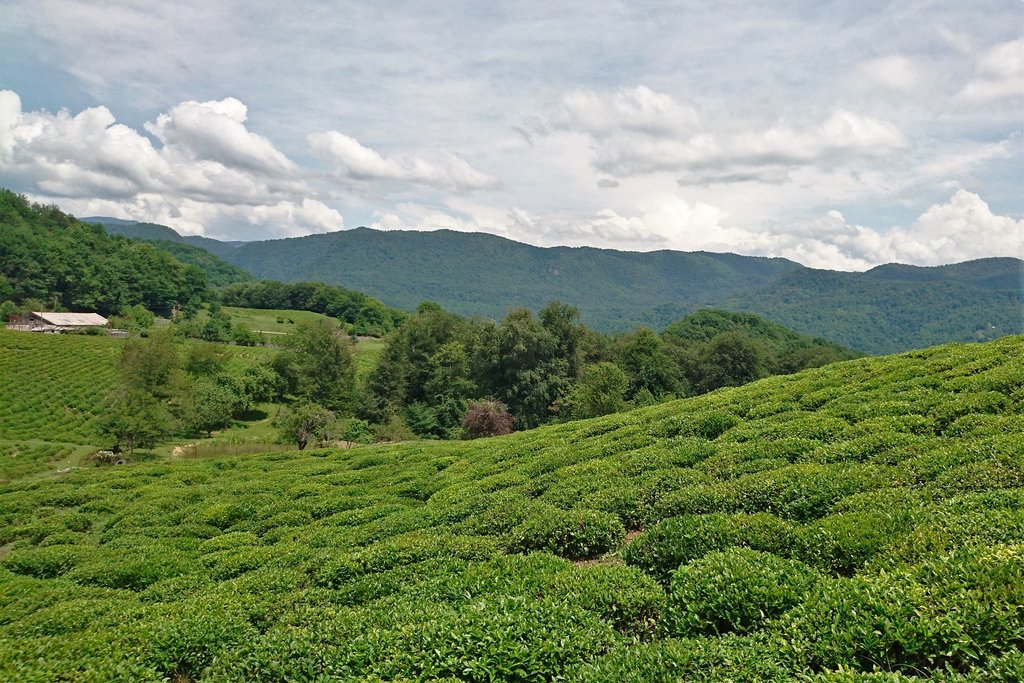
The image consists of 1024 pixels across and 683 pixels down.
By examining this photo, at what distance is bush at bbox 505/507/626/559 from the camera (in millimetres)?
11312

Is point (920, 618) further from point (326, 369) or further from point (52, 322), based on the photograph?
point (52, 322)

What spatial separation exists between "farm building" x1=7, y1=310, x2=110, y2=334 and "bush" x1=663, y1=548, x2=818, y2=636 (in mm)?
172829

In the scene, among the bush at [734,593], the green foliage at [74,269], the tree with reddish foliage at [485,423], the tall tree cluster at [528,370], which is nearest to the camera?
the bush at [734,593]

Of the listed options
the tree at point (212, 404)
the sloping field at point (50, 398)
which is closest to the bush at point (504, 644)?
the sloping field at point (50, 398)

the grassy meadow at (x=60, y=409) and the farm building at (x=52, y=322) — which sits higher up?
the farm building at (x=52, y=322)

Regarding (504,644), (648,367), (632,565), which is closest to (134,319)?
(648,367)

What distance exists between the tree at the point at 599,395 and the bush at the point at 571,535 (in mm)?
44271

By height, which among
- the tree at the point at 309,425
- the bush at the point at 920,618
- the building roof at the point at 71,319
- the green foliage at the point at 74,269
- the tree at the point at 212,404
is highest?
the green foliage at the point at 74,269

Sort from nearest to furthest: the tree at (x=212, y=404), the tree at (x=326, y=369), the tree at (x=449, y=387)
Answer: the tree at (x=449, y=387), the tree at (x=212, y=404), the tree at (x=326, y=369)

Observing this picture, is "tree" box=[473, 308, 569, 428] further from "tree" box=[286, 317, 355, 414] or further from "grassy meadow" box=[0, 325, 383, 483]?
"grassy meadow" box=[0, 325, 383, 483]

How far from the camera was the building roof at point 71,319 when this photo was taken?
136762 millimetres

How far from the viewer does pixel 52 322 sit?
446ft

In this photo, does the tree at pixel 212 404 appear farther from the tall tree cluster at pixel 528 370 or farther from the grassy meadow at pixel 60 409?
the tall tree cluster at pixel 528 370

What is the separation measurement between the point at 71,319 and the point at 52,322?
24.9 ft
